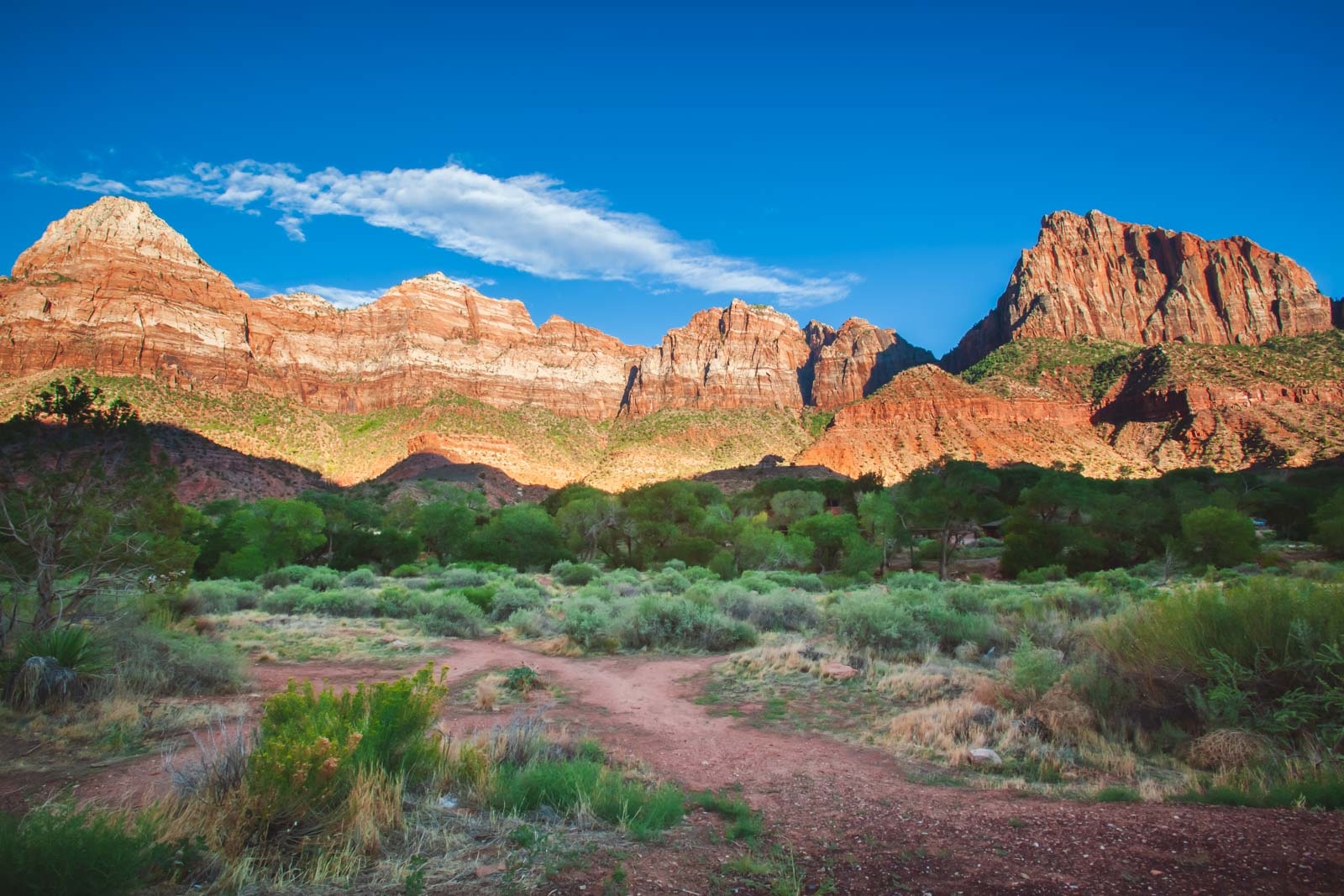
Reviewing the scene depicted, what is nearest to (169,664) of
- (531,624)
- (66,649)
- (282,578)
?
(66,649)

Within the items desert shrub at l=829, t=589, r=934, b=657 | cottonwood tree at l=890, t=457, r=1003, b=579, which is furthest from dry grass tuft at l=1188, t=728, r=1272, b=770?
cottonwood tree at l=890, t=457, r=1003, b=579

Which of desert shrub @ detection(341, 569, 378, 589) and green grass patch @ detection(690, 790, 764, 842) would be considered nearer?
green grass patch @ detection(690, 790, 764, 842)

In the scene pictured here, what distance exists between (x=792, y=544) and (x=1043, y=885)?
2982cm

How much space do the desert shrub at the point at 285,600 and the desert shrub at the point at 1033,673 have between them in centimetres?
1836

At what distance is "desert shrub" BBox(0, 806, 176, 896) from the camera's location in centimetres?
277

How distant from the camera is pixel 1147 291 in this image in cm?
12138

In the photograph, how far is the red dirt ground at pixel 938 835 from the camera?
3.80 meters

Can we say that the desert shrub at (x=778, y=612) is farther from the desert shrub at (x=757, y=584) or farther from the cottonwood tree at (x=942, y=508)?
the cottonwood tree at (x=942, y=508)

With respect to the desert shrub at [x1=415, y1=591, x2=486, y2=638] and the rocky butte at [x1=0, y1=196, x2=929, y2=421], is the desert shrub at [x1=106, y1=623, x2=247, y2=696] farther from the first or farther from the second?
the rocky butte at [x1=0, y1=196, x2=929, y2=421]

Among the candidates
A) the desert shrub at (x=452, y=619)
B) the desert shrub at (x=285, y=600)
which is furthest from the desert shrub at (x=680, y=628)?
the desert shrub at (x=285, y=600)

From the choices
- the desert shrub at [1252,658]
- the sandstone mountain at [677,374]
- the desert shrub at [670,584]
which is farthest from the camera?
the sandstone mountain at [677,374]

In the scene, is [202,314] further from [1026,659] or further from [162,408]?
[1026,659]

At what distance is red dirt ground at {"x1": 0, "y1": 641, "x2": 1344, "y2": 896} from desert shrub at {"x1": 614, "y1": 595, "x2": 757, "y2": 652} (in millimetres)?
6377

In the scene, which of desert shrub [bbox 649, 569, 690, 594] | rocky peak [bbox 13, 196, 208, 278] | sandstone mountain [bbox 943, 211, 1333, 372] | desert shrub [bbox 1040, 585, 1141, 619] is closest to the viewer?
desert shrub [bbox 1040, 585, 1141, 619]
